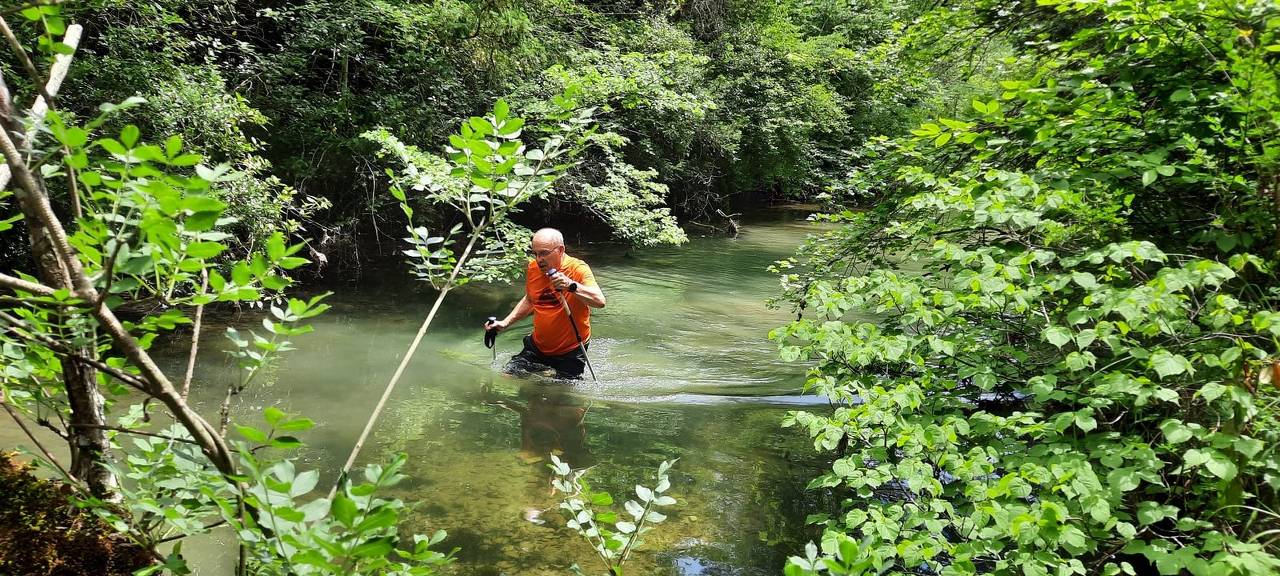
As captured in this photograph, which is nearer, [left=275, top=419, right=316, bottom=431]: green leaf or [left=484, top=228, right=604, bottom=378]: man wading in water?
[left=275, top=419, right=316, bottom=431]: green leaf

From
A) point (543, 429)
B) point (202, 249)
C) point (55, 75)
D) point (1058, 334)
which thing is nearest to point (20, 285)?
point (202, 249)

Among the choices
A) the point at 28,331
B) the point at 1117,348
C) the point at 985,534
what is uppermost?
the point at 28,331

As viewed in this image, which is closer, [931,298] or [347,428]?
[931,298]

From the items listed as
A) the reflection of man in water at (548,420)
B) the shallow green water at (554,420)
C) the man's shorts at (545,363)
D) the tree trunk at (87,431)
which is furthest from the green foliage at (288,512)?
the man's shorts at (545,363)

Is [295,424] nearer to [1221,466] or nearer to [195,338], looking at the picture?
[195,338]

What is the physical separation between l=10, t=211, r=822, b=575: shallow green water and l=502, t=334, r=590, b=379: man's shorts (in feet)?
0.62

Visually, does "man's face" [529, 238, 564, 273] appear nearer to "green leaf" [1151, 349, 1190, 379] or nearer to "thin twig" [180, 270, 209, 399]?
"thin twig" [180, 270, 209, 399]

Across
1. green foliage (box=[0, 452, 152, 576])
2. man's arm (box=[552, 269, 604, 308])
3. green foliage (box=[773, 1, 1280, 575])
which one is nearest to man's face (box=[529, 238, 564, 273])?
man's arm (box=[552, 269, 604, 308])

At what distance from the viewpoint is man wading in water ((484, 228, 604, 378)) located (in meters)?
6.43

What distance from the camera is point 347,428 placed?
19.2 feet

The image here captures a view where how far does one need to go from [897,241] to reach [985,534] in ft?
7.86

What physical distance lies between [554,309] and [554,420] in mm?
1150

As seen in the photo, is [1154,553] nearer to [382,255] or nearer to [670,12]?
[382,255]

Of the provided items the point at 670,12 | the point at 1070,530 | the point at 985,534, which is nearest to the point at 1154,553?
the point at 1070,530
